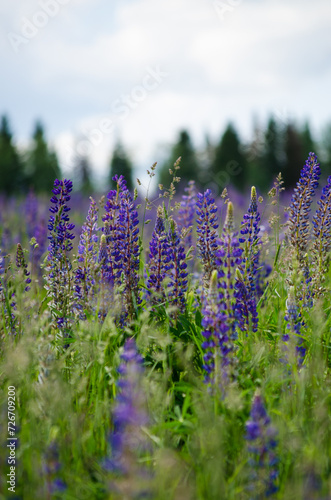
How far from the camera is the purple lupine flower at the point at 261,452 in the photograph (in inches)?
70.4

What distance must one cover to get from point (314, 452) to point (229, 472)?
17.4 inches

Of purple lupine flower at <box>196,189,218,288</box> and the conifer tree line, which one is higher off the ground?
the conifer tree line

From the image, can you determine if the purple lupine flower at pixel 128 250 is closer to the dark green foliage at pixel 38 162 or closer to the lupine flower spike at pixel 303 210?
the lupine flower spike at pixel 303 210

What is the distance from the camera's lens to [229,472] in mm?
2055

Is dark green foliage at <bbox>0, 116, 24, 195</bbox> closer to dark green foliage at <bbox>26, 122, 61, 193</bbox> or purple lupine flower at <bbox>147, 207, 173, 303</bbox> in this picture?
dark green foliage at <bbox>26, 122, 61, 193</bbox>

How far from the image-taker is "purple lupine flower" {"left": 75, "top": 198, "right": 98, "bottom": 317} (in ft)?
10.3

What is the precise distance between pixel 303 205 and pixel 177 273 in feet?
3.62

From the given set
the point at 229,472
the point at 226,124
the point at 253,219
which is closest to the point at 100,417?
the point at 229,472

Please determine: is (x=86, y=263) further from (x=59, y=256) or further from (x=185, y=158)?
(x=185, y=158)

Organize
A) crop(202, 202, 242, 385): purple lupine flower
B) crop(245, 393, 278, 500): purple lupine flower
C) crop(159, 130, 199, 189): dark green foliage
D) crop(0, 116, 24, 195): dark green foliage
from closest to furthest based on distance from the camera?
crop(245, 393, 278, 500): purple lupine flower → crop(202, 202, 242, 385): purple lupine flower → crop(0, 116, 24, 195): dark green foliage → crop(159, 130, 199, 189): dark green foliage

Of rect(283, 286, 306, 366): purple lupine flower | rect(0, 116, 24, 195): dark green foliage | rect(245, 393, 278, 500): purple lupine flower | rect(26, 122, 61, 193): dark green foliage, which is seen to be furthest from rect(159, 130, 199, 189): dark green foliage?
rect(245, 393, 278, 500): purple lupine flower

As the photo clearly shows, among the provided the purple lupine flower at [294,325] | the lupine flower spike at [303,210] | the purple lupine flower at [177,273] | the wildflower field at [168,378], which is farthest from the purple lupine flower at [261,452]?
the lupine flower spike at [303,210]

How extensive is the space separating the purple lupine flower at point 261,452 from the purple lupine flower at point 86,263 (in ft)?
4.96

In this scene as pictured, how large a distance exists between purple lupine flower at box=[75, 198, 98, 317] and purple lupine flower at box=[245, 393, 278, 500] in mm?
1512
